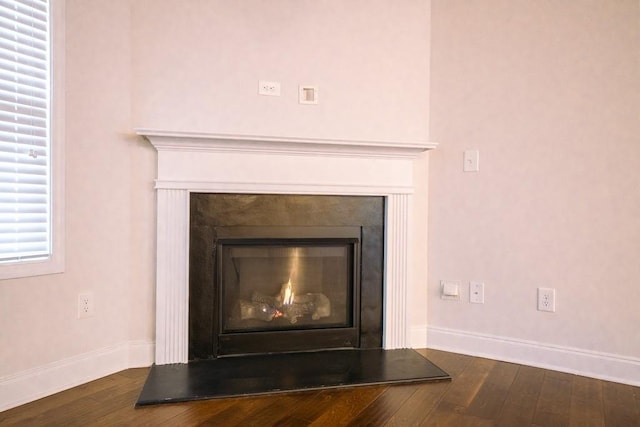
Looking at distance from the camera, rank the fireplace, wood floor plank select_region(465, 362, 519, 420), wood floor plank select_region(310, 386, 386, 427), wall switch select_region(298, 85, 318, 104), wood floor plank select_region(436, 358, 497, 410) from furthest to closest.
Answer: wall switch select_region(298, 85, 318, 104) → the fireplace → wood floor plank select_region(436, 358, 497, 410) → wood floor plank select_region(465, 362, 519, 420) → wood floor plank select_region(310, 386, 386, 427)

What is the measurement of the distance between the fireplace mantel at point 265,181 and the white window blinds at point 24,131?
1.53ft

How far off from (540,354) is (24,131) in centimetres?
289

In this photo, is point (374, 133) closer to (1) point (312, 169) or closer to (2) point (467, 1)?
(1) point (312, 169)

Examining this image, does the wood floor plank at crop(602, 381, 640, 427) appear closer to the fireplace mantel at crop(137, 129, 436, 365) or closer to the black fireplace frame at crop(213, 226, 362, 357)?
the fireplace mantel at crop(137, 129, 436, 365)

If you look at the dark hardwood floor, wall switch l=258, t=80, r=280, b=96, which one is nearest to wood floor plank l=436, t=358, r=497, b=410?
the dark hardwood floor

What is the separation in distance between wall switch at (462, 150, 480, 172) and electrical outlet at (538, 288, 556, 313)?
0.80 m

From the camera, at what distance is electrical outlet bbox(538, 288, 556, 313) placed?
244 centimetres

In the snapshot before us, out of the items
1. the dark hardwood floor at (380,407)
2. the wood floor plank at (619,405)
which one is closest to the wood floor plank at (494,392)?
the dark hardwood floor at (380,407)

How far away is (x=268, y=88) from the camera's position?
8.31 ft

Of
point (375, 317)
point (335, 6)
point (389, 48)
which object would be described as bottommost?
point (375, 317)

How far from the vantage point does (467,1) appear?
267cm

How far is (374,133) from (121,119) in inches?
56.7

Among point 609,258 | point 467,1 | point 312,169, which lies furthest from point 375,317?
point 467,1

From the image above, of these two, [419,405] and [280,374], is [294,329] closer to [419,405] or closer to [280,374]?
[280,374]
